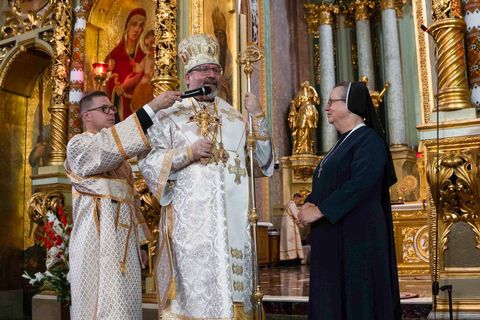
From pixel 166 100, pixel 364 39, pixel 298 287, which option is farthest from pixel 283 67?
pixel 166 100

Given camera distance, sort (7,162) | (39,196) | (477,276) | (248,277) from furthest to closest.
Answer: (7,162)
(39,196)
(477,276)
(248,277)

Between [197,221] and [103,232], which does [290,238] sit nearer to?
[103,232]

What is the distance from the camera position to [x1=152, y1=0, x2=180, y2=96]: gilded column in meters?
6.65

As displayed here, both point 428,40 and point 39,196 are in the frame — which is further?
point 39,196

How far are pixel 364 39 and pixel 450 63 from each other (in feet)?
24.7

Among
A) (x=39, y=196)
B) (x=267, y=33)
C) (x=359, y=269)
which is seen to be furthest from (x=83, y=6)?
(x=359, y=269)

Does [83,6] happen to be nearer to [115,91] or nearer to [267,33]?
[115,91]

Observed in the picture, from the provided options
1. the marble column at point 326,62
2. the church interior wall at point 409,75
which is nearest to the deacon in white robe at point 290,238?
the marble column at point 326,62

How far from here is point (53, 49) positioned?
8.14 meters

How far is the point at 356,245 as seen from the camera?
2959 mm

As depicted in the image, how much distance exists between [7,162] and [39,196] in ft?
7.31

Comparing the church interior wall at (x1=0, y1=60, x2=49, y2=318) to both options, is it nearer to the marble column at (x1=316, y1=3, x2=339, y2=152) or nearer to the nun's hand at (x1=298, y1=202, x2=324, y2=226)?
the marble column at (x1=316, y1=3, x2=339, y2=152)

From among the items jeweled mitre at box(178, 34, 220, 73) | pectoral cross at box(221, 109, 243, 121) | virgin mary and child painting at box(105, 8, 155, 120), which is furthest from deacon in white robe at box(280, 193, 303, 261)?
jeweled mitre at box(178, 34, 220, 73)

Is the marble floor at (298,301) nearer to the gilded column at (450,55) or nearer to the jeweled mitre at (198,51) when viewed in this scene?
the gilded column at (450,55)
